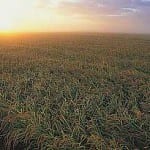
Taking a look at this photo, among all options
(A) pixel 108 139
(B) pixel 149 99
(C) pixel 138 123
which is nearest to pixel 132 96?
(B) pixel 149 99

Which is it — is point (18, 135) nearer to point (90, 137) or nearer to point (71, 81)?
point (90, 137)

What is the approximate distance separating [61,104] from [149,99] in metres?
2.28

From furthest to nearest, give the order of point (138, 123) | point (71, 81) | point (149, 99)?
point (71, 81), point (149, 99), point (138, 123)

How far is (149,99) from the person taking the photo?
928cm

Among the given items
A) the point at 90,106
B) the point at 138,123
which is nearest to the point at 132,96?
the point at 90,106

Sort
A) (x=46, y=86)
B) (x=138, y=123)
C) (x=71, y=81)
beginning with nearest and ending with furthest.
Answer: (x=138, y=123), (x=46, y=86), (x=71, y=81)

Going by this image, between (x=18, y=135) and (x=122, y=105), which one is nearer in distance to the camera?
(x=18, y=135)

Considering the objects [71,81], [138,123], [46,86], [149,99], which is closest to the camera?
[138,123]

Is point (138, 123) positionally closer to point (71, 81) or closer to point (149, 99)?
point (149, 99)

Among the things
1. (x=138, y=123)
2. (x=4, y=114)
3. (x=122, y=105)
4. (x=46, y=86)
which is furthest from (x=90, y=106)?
(x=46, y=86)

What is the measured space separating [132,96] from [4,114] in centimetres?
340

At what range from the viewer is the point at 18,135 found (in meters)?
7.52

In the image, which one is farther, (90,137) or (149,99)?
(149,99)

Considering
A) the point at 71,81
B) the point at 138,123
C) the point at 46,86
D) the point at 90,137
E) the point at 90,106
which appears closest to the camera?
the point at 90,137
